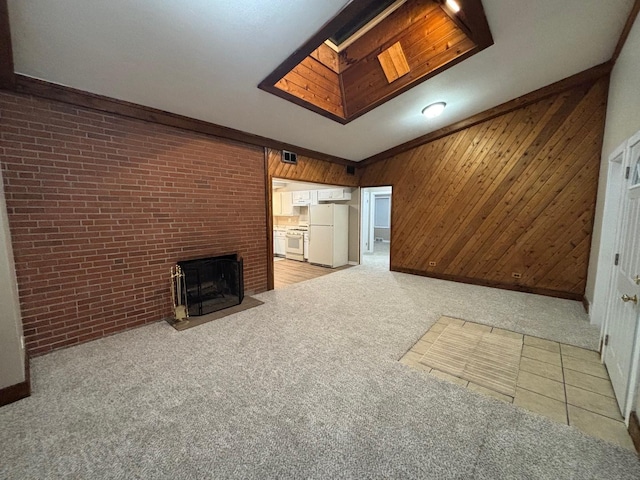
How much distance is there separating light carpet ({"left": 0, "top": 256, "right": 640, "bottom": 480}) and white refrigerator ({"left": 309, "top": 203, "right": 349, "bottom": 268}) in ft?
11.5

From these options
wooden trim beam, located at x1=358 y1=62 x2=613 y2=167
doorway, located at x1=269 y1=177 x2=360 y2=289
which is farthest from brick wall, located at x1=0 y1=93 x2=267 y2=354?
wooden trim beam, located at x1=358 y1=62 x2=613 y2=167

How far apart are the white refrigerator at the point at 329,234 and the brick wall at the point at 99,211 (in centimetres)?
299

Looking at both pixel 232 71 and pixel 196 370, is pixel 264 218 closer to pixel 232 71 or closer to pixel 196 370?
pixel 232 71

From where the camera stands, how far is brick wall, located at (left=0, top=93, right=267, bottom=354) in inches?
91.5

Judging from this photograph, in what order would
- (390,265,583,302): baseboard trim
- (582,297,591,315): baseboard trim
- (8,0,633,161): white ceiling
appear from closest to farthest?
(8,0,633,161): white ceiling
(582,297,591,315): baseboard trim
(390,265,583,302): baseboard trim

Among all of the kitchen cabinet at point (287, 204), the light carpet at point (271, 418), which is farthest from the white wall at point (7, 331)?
the kitchen cabinet at point (287, 204)

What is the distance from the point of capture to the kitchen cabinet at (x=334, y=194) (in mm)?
6387

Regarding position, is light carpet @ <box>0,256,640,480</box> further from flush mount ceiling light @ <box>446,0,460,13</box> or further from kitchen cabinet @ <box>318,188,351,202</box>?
kitchen cabinet @ <box>318,188,351,202</box>

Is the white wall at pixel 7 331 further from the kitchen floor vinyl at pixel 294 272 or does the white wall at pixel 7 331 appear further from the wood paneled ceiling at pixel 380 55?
the kitchen floor vinyl at pixel 294 272

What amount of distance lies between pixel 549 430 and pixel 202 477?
6.72 ft

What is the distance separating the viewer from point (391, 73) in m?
3.13

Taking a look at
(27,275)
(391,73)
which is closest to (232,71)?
(391,73)

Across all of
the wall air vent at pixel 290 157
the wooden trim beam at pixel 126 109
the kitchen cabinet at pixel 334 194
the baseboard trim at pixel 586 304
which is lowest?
the baseboard trim at pixel 586 304

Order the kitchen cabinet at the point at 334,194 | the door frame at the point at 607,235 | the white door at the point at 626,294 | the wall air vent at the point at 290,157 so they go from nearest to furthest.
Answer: the white door at the point at 626,294 < the door frame at the point at 607,235 < the wall air vent at the point at 290,157 < the kitchen cabinet at the point at 334,194
